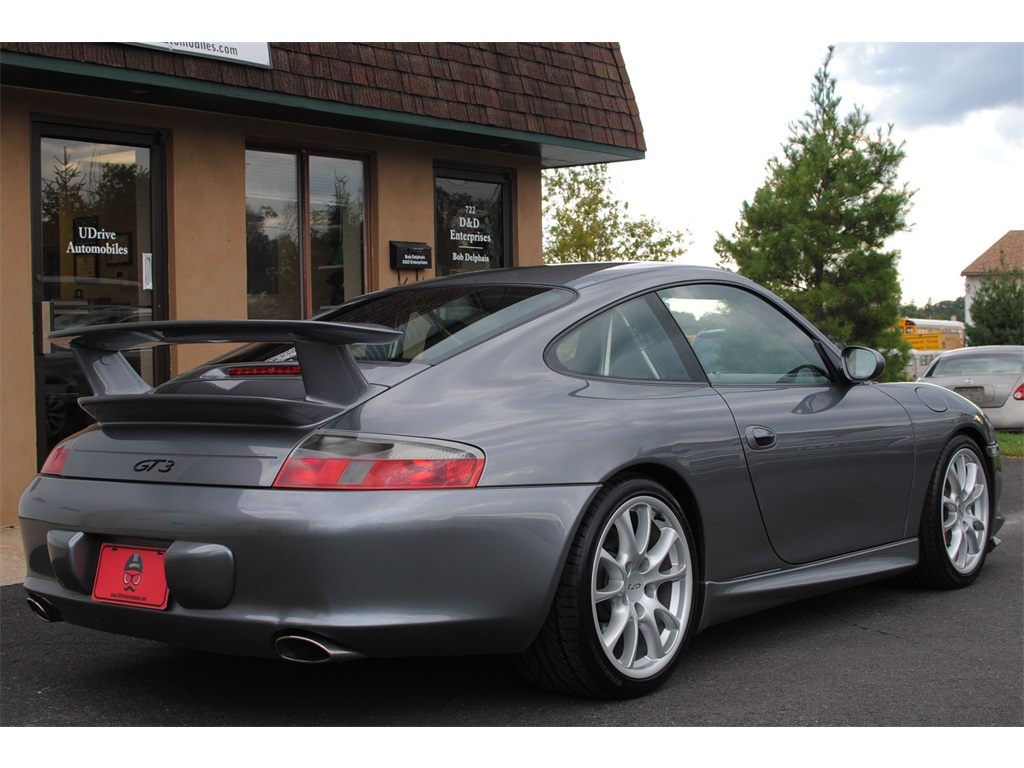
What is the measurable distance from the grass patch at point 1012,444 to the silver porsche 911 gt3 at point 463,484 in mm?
8530

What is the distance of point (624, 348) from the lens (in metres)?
3.88

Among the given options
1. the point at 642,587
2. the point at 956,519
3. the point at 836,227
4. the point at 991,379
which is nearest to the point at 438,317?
the point at 642,587

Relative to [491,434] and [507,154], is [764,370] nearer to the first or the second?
[491,434]

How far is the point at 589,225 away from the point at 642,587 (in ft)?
110

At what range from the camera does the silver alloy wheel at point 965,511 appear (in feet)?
16.9

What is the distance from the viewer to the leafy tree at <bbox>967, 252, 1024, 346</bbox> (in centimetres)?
3312

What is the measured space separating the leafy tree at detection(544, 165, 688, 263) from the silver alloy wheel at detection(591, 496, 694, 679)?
105 feet

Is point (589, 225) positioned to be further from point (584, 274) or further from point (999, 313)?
point (584, 274)

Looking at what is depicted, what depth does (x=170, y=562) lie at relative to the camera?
122 inches

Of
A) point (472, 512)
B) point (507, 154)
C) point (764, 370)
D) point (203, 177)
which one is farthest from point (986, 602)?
point (507, 154)

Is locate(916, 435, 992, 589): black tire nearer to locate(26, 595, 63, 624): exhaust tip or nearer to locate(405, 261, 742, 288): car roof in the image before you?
locate(405, 261, 742, 288): car roof

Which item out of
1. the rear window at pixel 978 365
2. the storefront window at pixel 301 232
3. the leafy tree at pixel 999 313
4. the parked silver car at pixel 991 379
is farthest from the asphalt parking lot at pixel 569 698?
the leafy tree at pixel 999 313

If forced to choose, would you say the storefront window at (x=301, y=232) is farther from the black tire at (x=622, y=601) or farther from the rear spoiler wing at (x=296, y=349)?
the black tire at (x=622, y=601)

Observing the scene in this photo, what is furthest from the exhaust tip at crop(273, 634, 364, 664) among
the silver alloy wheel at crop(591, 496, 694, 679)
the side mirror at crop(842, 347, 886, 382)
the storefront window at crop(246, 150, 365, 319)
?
the storefront window at crop(246, 150, 365, 319)
